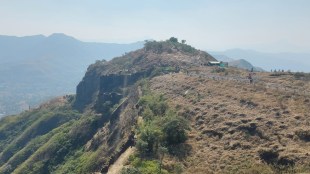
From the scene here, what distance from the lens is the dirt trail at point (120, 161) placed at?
Result: 61.6 metres

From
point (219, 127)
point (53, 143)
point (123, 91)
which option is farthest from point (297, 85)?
point (53, 143)

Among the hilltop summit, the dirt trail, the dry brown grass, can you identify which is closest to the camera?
the dry brown grass

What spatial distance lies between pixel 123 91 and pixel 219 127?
93.4 meters

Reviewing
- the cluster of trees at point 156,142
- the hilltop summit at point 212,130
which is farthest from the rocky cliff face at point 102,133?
the cluster of trees at point 156,142

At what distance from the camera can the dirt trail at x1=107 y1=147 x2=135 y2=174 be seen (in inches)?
2424

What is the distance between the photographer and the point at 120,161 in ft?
213

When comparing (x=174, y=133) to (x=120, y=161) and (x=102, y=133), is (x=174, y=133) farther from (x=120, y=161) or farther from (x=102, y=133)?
(x=102, y=133)

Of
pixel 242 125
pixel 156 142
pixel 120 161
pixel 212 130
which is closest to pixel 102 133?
pixel 120 161

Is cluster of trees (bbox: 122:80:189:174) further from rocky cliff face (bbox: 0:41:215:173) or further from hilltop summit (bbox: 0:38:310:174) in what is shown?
rocky cliff face (bbox: 0:41:215:173)

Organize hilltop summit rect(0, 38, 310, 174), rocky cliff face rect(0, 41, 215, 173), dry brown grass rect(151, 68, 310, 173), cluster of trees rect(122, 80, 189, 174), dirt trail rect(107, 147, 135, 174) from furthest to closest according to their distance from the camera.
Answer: rocky cliff face rect(0, 41, 215, 173)
dirt trail rect(107, 147, 135, 174)
cluster of trees rect(122, 80, 189, 174)
hilltop summit rect(0, 38, 310, 174)
dry brown grass rect(151, 68, 310, 173)

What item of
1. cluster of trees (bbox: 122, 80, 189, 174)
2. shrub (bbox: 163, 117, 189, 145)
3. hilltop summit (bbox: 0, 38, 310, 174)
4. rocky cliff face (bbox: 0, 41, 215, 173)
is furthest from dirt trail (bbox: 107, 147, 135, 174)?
shrub (bbox: 163, 117, 189, 145)

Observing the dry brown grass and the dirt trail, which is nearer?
the dry brown grass

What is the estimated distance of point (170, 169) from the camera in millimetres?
54844

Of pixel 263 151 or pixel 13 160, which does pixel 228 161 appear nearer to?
pixel 263 151
